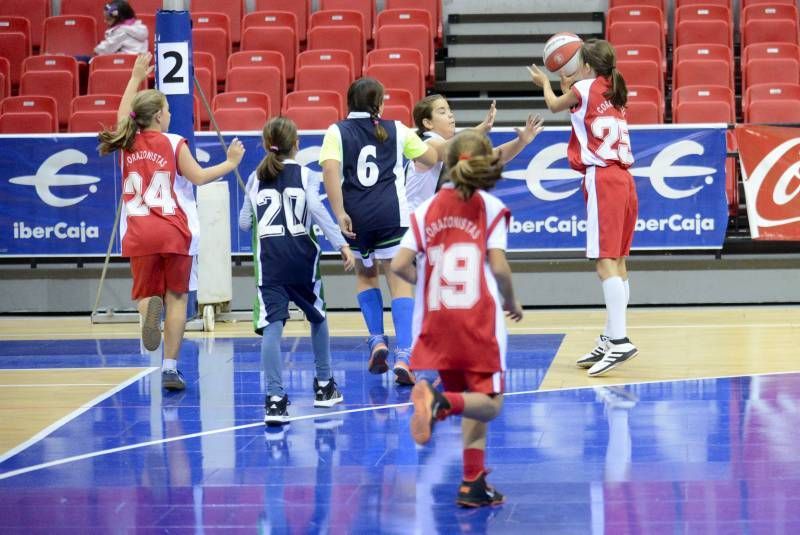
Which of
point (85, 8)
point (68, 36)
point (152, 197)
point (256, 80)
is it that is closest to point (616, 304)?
point (152, 197)

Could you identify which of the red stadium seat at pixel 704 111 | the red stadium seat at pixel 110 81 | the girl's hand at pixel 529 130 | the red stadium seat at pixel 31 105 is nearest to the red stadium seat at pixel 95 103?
the red stadium seat at pixel 31 105

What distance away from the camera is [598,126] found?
8461mm

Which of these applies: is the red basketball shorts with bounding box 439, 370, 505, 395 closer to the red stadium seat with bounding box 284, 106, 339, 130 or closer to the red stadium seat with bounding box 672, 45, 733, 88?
the red stadium seat with bounding box 284, 106, 339, 130

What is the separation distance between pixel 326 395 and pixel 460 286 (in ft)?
8.14

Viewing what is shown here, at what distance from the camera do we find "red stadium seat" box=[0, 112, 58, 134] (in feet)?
43.6

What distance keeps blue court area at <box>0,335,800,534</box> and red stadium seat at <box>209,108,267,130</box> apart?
4.93 m

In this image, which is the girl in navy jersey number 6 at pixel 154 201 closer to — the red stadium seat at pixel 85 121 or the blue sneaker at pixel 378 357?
the blue sneaker at pixel 378 357

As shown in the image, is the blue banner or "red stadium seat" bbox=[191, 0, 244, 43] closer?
the blue banner

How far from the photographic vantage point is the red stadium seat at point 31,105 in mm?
13836

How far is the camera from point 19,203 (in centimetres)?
1213

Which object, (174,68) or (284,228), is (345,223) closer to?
(284,228)

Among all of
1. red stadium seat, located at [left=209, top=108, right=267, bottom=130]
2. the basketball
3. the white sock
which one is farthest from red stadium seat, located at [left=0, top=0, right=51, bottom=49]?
the white sock

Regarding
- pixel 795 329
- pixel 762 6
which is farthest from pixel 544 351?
pixel 762 6

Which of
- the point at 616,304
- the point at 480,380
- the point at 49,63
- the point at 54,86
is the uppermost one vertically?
the point at 49,63
